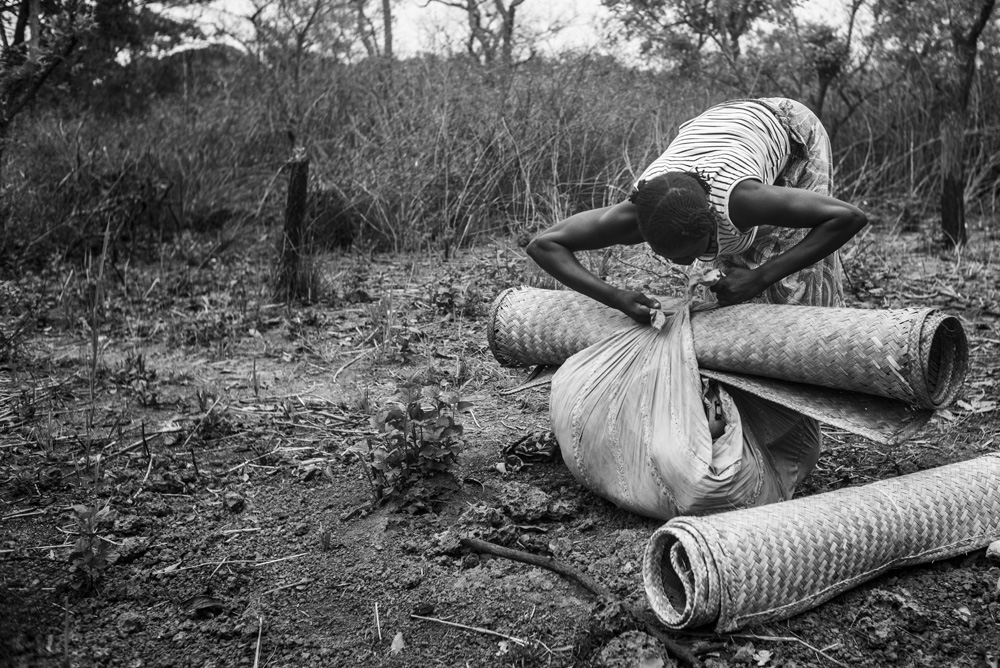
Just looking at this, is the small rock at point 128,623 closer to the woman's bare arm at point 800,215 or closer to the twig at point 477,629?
the twig at point 477,629

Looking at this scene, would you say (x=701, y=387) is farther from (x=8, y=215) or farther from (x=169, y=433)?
(x=8, y=215)

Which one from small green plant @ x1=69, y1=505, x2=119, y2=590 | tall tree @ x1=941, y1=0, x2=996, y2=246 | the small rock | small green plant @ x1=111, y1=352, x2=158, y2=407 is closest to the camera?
the small rock

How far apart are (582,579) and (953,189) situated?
15.0 feet

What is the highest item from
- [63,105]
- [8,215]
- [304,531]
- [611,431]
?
[63,105]

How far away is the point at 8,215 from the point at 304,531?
4.52 metres

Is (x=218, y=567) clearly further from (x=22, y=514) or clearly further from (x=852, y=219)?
(x=852, y=219)

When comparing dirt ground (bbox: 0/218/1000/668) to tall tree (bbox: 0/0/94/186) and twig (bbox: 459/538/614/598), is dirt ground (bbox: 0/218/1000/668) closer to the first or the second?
→ twig (bbox: 459/538/614/598)

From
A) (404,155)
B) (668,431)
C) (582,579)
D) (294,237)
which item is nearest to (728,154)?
(668,431)

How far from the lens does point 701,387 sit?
2527mm

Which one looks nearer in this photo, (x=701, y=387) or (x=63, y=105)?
(x=701, y=387)

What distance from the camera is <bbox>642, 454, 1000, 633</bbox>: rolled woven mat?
201cm

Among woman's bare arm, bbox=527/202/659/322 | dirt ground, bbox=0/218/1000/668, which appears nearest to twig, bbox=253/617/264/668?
dirt ground, bbox=0/218/1000/668

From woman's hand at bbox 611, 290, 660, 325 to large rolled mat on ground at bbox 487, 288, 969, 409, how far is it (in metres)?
0.14

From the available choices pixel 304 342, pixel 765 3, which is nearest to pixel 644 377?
pixel 304 342
